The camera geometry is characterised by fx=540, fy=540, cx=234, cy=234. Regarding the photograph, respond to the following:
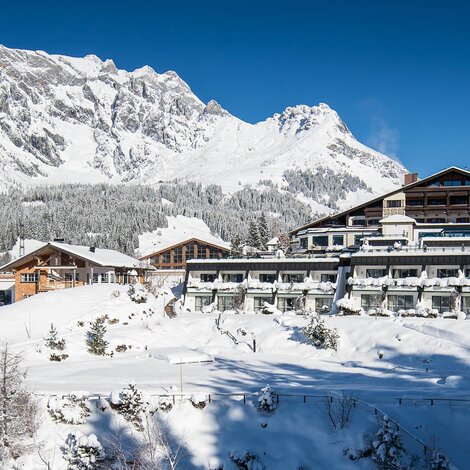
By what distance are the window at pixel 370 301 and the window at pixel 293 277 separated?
282 inches

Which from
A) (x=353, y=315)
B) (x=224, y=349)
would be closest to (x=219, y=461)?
(x=224, y=349)

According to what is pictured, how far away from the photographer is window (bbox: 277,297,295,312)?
174 ft

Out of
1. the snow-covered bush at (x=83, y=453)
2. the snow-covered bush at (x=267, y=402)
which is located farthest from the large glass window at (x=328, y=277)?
the snow-covered bush at (x=83, y=453)

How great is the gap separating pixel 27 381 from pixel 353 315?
1058 inches

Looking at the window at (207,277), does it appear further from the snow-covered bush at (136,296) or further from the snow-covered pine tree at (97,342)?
the snow-covered pine tree at (97,342)

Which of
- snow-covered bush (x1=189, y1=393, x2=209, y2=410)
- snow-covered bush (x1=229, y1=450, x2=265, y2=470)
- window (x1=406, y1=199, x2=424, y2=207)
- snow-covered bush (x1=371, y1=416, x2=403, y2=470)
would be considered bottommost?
snow-covered bush (x1=229, y1=450, x2=265, y2=470)

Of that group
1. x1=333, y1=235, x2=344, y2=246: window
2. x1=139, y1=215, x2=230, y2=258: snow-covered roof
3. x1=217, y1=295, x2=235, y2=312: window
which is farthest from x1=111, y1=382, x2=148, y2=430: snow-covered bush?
x1=139, y1=215, x2=230, y2=258: snow-covered roof

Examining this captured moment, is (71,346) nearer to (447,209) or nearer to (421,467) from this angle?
(421,467)

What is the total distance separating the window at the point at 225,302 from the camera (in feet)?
182

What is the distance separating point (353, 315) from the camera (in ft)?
152

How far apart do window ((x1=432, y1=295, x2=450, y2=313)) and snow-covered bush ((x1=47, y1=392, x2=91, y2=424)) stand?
31674 millimetres

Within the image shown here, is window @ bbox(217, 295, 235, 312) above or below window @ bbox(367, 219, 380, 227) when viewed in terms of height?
below

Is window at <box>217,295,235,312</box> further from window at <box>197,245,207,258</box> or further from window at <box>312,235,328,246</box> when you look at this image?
window at <box>197,245,207,258</box>

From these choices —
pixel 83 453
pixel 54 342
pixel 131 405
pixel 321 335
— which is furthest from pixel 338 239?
pixel 83 453
